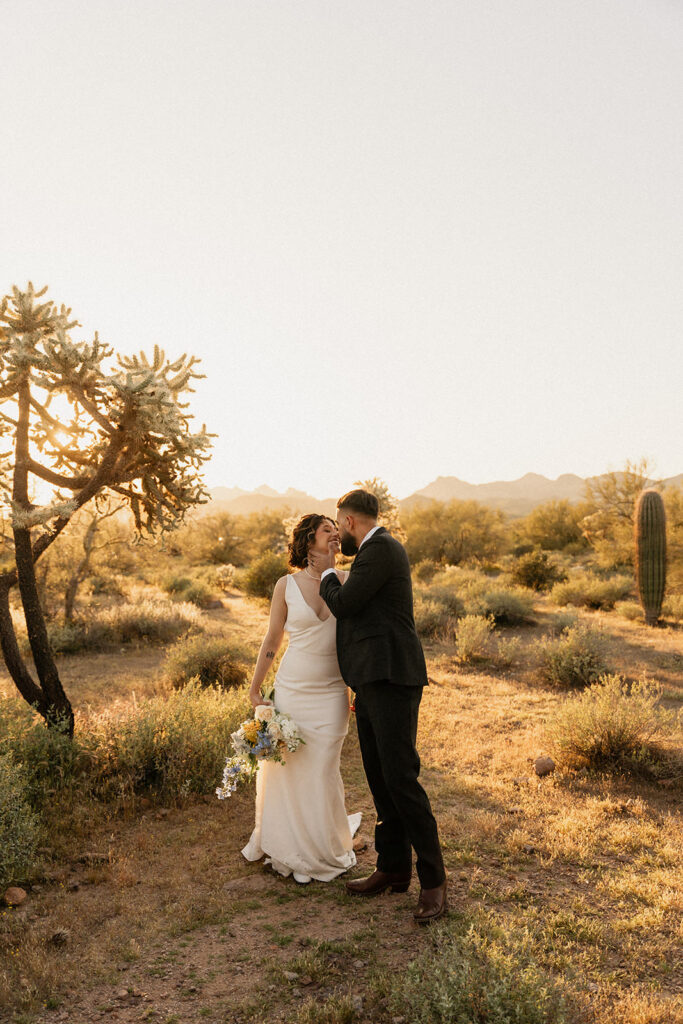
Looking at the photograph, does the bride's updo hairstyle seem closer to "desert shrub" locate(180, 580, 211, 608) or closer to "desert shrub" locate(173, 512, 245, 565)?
"desert shrub" locate(180, 580, 211, 608)

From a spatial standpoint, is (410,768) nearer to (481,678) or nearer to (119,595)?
(481,678)

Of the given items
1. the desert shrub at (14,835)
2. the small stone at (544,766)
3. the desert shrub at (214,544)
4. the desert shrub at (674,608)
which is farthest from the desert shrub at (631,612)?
the desert shrub at (214,544)

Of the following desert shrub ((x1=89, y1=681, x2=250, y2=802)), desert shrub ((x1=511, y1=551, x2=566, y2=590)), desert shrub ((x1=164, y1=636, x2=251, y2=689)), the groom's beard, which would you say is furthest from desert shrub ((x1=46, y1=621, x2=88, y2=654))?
desert shrub ((x1=511, y1=551, x2=566, y2=590))

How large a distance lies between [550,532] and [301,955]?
3755 cm

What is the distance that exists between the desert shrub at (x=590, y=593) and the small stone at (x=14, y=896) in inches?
629

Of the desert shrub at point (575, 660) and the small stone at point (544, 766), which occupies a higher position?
the desert shrub at point (575, 660)

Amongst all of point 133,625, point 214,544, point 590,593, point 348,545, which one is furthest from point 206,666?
point 214,544

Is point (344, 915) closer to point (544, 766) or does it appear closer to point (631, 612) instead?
point (544, 766)

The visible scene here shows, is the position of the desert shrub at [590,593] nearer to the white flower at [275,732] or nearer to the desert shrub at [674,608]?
→ the desert shrub at [674,608]

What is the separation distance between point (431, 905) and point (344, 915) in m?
0.55

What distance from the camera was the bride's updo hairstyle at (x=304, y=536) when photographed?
4363 millimetres

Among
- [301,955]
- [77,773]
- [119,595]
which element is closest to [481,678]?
[77,773]

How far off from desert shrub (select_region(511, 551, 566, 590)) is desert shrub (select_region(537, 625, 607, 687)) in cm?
1060

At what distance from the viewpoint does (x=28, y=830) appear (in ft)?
14.2
